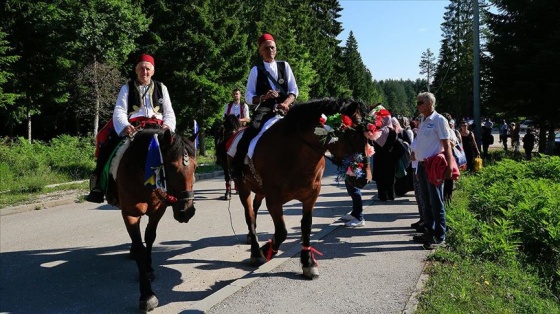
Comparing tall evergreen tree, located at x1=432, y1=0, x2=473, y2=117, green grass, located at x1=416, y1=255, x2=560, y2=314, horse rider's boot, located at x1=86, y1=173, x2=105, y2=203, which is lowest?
green grass, located at x1=416, y1=255, x2=560, y2=314

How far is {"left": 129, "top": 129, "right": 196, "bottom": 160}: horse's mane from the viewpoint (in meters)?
4.42

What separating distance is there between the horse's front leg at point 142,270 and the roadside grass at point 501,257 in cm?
288

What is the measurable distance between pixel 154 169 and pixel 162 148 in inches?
9.4

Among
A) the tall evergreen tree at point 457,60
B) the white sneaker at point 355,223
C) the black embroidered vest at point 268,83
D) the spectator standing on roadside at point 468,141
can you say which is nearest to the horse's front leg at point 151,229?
the black embroidered vest at point 268,83

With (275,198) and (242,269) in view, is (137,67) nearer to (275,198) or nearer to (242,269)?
(275,198)

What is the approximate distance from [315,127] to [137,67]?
2.53 meters

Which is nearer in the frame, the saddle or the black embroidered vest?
the saddle

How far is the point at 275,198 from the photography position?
5.25 metres

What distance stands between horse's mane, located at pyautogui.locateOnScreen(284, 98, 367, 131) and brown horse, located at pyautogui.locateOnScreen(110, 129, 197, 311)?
1.25m

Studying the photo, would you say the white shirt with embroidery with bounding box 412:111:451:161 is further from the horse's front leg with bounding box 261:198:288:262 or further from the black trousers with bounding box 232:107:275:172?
the horse's front leg with bounding box 261:198:288:262

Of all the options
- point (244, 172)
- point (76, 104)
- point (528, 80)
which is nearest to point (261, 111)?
point (244, 172)

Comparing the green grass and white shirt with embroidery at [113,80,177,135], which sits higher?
white shirt with embroidery at [113,80,177,135]

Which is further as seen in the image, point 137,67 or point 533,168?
point 533,168

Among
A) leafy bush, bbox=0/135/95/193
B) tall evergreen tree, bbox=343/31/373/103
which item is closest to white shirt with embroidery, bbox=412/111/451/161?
leafy bush, bbox=0/135/95/193
